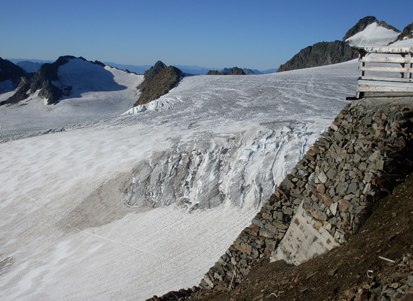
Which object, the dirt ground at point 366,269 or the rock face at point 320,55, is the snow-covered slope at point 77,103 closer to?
the dirt ground at point 366,269

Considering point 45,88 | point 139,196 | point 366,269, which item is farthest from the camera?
point 45,88

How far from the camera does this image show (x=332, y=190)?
644cm

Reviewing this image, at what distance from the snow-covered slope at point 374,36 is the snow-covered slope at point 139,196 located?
140 feet

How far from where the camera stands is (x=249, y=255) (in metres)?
7.59

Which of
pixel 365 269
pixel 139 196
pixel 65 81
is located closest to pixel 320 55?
pixel 65 81

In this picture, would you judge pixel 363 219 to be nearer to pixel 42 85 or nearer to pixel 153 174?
pixel 153 174

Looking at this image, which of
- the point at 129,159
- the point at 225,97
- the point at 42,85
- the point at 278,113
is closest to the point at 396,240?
the point at 129,159

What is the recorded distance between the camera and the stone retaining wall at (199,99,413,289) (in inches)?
231

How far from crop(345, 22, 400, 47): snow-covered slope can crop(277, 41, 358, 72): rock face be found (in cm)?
290

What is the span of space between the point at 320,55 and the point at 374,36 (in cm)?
1609

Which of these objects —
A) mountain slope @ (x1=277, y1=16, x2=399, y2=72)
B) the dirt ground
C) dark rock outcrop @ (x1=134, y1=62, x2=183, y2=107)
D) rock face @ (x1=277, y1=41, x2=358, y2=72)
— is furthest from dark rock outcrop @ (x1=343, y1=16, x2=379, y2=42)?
the dirt ground

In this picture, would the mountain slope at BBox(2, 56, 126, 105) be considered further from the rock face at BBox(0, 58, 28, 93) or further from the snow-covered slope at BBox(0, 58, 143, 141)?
the rock face at BBox(0, 58, 28, 93)

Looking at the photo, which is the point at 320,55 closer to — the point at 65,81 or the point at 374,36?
the point at 374,36

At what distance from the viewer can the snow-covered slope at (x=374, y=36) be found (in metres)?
58.5
